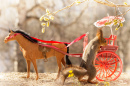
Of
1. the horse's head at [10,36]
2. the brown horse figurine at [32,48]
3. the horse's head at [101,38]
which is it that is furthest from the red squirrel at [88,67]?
the horse's head at [10,36]

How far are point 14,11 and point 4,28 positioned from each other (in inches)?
16.1

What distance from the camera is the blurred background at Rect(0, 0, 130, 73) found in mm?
2967

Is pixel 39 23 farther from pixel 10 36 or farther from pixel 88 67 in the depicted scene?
pixel 88 67

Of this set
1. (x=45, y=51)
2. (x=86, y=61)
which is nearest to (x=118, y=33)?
(x=86, y=61)

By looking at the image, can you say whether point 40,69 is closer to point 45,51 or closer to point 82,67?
point 45,51

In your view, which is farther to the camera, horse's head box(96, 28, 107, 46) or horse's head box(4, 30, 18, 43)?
horse's head box(4, 30, 18, 43)

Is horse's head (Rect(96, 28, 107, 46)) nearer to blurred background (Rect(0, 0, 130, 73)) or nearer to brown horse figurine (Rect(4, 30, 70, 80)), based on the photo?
brown horse figurine (Rect(4, 30, 70, 80))

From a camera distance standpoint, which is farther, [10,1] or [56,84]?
[10,1]

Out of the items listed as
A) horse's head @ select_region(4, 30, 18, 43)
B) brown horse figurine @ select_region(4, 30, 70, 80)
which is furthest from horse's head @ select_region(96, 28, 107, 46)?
horse's head @ select_region(4, 30, 18, 43)

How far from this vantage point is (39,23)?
9.87 ft

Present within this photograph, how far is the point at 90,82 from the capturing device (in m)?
2.00

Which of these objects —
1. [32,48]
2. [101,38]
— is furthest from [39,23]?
[101,38]

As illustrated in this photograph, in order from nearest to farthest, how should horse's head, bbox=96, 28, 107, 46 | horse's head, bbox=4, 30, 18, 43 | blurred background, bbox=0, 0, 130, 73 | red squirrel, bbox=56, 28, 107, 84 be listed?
red squirrel, bbox=56, 28, 107, 84 → horse's head, bbox=96, 28, 107, 46 → horse's head, bbox=4, 30, 18, 43 → blurred background, bbox=0, 0, 130, 73

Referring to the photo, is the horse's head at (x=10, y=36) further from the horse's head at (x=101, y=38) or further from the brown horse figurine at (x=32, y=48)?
the horse's head at (x=101, y=38)
